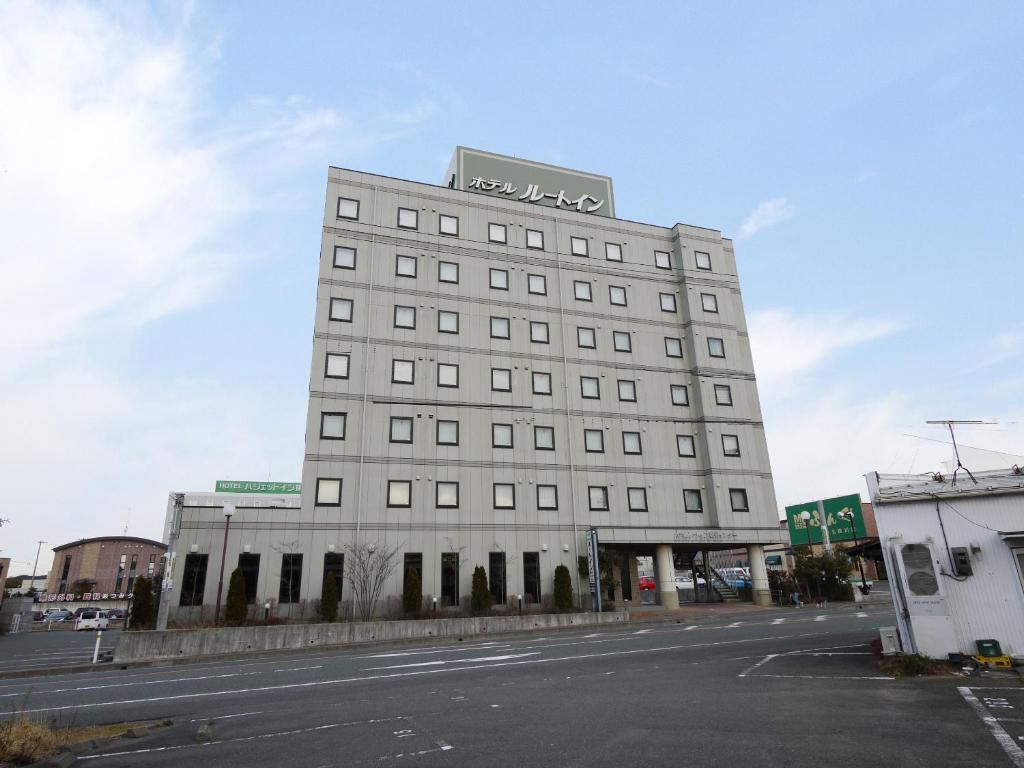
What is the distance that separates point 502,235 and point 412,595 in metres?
23.4

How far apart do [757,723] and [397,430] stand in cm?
2648

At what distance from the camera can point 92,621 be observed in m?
47.6

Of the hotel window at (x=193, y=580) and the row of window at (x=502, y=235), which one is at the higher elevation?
the row of window at (x=502, y=235)

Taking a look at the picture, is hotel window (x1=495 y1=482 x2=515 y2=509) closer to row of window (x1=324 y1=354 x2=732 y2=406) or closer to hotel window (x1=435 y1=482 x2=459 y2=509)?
hotel window (x1=435 y1=482 x2=459 y2=509)

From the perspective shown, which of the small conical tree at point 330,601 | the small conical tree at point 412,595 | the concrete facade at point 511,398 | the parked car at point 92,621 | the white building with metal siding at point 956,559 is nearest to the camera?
the white building with metal siding at point 956,559

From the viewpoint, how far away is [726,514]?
37188 millimetres

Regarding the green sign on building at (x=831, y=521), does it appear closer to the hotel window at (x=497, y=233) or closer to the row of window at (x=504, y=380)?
the row of window at (x=504, y=380)

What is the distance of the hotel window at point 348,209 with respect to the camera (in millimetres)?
36594

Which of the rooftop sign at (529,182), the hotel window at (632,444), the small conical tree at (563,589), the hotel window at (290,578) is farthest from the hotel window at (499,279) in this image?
the hotel window at (290,578)

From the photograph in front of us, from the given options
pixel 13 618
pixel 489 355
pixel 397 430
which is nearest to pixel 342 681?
pixel 397 430

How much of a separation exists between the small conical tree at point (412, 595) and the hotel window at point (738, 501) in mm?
20312

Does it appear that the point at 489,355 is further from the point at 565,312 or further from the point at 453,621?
the point at 453,621

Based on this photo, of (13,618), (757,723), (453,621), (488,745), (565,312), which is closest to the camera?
(488,745)

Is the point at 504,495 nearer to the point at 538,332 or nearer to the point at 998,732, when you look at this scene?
the point at 538,332
